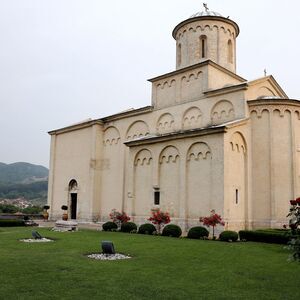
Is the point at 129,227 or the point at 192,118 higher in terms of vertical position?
the point at 192,118

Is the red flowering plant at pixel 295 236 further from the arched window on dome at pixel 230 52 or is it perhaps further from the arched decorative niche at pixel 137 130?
the arched window on dome at pixel 230 52

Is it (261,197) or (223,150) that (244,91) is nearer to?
(223,150)

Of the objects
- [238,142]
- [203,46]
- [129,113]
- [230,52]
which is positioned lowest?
[238,142]

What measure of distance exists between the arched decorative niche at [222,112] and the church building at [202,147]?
64mm

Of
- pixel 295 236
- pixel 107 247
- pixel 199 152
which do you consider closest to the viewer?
pixel 295 236

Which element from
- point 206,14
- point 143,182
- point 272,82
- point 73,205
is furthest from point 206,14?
point 73,205

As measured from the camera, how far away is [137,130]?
28.6 meters

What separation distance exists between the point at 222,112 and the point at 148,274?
16128mm

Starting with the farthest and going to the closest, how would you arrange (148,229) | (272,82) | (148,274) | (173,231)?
(272,82), (148,229), (173,231), (148,274)

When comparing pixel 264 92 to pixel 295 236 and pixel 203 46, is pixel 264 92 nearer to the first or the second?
pixel 203 46

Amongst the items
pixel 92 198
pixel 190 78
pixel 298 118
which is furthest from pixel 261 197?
pixel 92 198

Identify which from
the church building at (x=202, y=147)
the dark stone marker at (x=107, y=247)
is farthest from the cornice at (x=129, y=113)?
the dark stone marker at (x=107, y=247)

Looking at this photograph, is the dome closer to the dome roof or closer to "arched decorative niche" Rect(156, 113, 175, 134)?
the dome roof

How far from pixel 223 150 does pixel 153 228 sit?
6.08 meters
